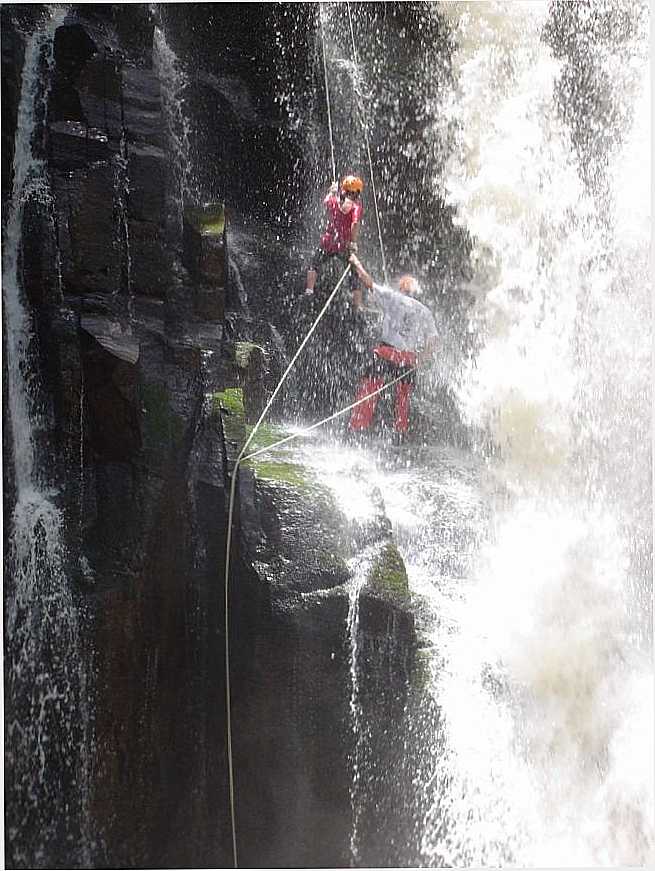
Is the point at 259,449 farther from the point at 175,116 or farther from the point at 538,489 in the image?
the point at 175,116

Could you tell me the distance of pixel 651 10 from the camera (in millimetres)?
2393

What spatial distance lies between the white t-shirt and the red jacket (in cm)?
18

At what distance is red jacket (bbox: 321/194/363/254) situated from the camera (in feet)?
7.86

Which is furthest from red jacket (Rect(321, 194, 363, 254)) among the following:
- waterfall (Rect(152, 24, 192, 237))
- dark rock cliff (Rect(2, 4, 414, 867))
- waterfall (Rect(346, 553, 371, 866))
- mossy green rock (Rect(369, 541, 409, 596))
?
waterfall (Rect(346, 553, 371, 866))

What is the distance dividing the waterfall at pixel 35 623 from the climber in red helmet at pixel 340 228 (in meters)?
0.87

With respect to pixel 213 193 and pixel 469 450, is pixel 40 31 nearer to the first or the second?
pixel 213 193

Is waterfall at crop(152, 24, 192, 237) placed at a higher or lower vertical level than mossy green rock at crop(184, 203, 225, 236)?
higher

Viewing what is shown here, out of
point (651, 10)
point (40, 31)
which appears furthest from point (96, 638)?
point (651, 10)

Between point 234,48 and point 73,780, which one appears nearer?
point 73,780

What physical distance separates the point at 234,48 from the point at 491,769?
2447 mm

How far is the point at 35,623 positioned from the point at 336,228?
1569 mm

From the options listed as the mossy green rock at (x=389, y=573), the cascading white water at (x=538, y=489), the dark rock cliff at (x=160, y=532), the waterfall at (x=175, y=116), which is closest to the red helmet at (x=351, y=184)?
the cascading white water at (x=538, y=489)

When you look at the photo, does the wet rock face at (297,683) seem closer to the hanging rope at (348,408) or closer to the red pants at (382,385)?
the hanging rope at (348,408)

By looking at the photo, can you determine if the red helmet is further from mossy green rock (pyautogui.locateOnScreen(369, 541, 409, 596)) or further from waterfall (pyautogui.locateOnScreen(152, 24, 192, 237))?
mossy green rock (pyautogui.locateOnScreen(369, 541, 409, 596))
